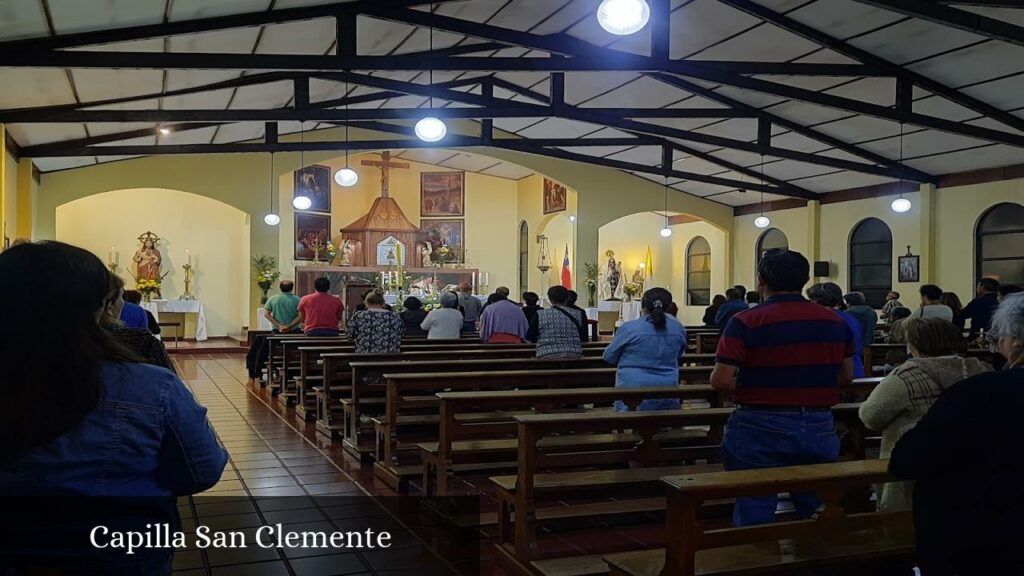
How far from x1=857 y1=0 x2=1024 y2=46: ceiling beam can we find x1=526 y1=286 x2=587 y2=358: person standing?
10.8 ft

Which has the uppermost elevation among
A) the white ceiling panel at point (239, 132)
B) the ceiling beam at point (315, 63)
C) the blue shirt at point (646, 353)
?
the white ceiling panel at point (239, 132)

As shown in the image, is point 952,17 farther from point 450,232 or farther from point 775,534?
point 450,232

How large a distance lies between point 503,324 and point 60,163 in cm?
925

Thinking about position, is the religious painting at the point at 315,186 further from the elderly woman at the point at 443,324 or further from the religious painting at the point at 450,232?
the elderly woman at the point at 443,324

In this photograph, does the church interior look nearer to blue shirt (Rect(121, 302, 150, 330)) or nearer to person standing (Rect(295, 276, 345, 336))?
person standing (Rect(295, 276, 345, 336))

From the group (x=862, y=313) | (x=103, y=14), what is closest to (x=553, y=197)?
(x=862, y=313)

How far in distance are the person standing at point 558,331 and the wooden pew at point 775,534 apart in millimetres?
3647

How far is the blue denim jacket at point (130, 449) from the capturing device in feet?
4.88

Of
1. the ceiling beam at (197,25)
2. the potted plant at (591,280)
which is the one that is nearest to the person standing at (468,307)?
the ceiling beam at (197,25)

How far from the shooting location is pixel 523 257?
2036cm

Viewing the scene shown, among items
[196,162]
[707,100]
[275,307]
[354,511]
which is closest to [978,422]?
[354,511]

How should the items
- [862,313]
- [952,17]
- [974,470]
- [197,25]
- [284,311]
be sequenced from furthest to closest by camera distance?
[284,311], [862,313], [197,25], [952,17], [974,470]

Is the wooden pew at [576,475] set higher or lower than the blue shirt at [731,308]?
lower

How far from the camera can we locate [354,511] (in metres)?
4.42
